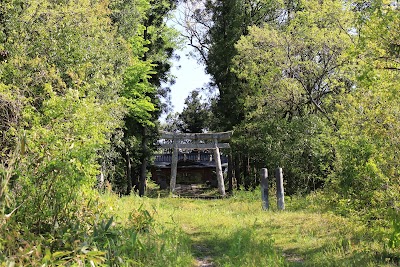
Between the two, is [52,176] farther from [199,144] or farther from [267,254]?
[199,144]

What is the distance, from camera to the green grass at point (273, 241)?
17.8 ft

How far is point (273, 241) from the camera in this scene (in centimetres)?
674

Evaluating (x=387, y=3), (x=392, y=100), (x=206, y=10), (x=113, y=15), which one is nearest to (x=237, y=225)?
(x=392, y=100)

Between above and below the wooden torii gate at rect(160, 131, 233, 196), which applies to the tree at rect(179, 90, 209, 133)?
above

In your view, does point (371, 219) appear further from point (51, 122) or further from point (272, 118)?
point (272, 118)

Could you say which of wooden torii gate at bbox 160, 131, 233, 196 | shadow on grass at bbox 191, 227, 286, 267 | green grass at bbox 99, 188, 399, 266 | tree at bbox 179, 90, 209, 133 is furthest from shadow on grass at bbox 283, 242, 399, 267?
tree at bbox 179, 90, 209, 133

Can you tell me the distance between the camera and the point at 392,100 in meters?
6.16

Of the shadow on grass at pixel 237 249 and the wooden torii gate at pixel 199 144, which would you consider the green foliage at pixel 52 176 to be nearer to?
the shadow on grass at pixel 237 249

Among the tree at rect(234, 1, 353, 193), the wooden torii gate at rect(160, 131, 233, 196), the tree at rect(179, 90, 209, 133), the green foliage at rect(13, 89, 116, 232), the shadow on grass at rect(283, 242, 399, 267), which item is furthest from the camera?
the tree at rect(179, 90, 209, 133)

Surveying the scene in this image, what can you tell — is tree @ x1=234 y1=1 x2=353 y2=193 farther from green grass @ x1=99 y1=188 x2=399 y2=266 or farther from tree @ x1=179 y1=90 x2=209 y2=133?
tree @ x1=179 y1=90 x2=209 y2=133

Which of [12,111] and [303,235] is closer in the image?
[12,111]

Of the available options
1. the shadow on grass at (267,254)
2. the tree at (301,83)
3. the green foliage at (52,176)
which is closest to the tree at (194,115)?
the tree at (301,83)

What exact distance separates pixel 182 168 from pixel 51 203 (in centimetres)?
2569

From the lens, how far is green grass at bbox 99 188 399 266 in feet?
17.8
